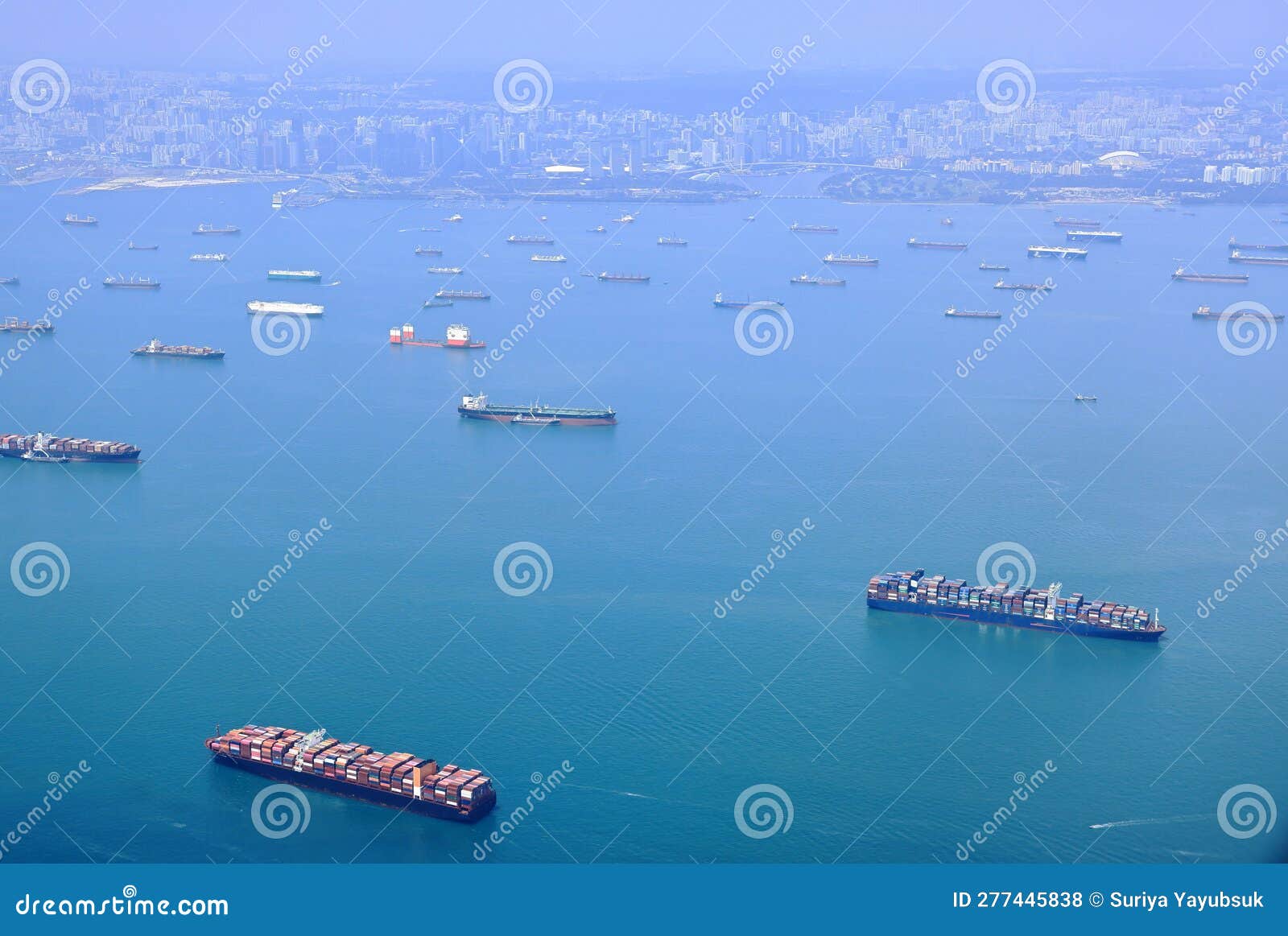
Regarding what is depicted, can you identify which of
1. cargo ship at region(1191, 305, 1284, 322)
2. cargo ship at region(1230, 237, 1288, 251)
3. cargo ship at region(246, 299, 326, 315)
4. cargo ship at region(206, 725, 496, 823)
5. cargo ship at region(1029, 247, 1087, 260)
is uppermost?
cargo ship at region(1230, 237, 1288, 251)

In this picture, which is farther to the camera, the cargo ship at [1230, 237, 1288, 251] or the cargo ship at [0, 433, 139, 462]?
the cargo ship at [1230, 237, 1288, 251]

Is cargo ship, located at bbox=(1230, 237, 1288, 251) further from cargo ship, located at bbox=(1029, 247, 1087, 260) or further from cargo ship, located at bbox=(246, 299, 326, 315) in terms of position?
cargo ship, located at bbox=(246, 299, 326, 315)

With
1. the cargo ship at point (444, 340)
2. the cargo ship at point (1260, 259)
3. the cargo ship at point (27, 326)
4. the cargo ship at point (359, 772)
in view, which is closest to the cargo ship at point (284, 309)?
the cargo ship at point (444, 340)

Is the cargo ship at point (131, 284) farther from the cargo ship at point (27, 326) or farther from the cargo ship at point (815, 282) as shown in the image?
the cargo ship at point (815, 282)

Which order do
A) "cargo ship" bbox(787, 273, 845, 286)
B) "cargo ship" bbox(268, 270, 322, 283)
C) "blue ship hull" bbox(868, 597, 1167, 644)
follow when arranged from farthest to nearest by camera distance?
"cargo ship" bbox(787, 273, 845, 286), "cargo ship" bbox(268, 270, 322, 283), "blue ship hull" bbox(868, 597, 1167, 644)

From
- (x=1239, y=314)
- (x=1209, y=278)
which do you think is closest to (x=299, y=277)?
(x=1239, y=314)

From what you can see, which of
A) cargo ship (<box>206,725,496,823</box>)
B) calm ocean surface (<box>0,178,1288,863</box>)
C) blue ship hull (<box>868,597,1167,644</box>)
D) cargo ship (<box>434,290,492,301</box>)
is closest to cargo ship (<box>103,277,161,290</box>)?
calm ocean surface (<box>0,178,1288,863</box>)

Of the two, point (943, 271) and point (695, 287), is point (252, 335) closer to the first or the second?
point (695, 287)
